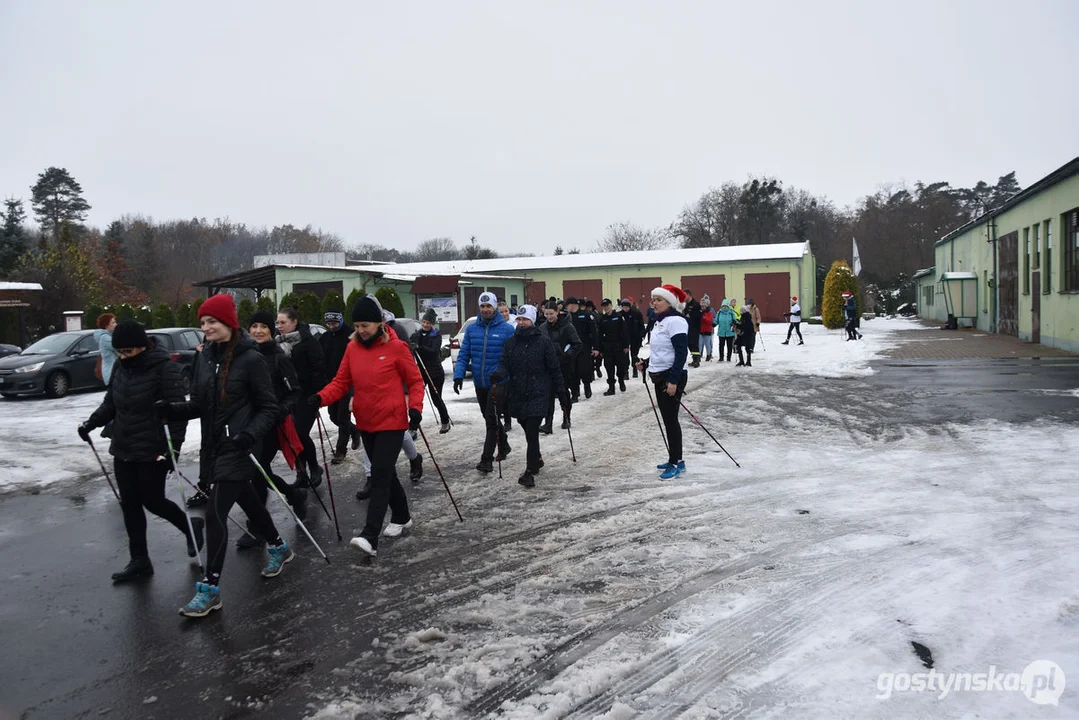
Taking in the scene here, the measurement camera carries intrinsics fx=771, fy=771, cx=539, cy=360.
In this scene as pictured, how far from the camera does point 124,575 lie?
17.7ft

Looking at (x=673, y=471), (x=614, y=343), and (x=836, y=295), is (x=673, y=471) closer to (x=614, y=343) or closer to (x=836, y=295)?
(x=614, y=343)

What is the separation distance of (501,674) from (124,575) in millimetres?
3184

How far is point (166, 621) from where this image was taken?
466 centimetres

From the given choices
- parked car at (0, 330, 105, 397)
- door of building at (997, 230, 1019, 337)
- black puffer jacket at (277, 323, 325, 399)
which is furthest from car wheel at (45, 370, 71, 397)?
door of building at (997, 230, 1019, 337)

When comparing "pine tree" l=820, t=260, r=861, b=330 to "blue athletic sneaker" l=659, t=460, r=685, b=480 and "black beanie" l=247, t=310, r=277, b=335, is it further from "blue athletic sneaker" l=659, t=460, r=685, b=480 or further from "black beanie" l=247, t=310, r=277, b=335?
"black beanie" l=247, t=310, r=277, b=335

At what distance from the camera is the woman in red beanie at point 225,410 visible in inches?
188

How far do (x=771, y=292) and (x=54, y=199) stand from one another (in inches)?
2443

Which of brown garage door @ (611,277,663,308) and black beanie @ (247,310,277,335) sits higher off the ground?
brown garage door @ (611,277,663,308)

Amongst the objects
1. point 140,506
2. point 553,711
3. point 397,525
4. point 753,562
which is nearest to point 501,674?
point 553,711

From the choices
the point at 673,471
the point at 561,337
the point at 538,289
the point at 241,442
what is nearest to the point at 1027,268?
the point at 561,337

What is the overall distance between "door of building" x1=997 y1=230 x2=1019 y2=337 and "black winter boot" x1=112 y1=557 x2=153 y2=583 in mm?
27369

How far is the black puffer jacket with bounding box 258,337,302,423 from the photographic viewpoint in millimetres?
5627

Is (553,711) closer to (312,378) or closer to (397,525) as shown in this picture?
(397,525)

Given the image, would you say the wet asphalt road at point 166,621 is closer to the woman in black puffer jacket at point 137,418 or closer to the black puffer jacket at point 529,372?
the woman in black puffer jacket at point 137,418
